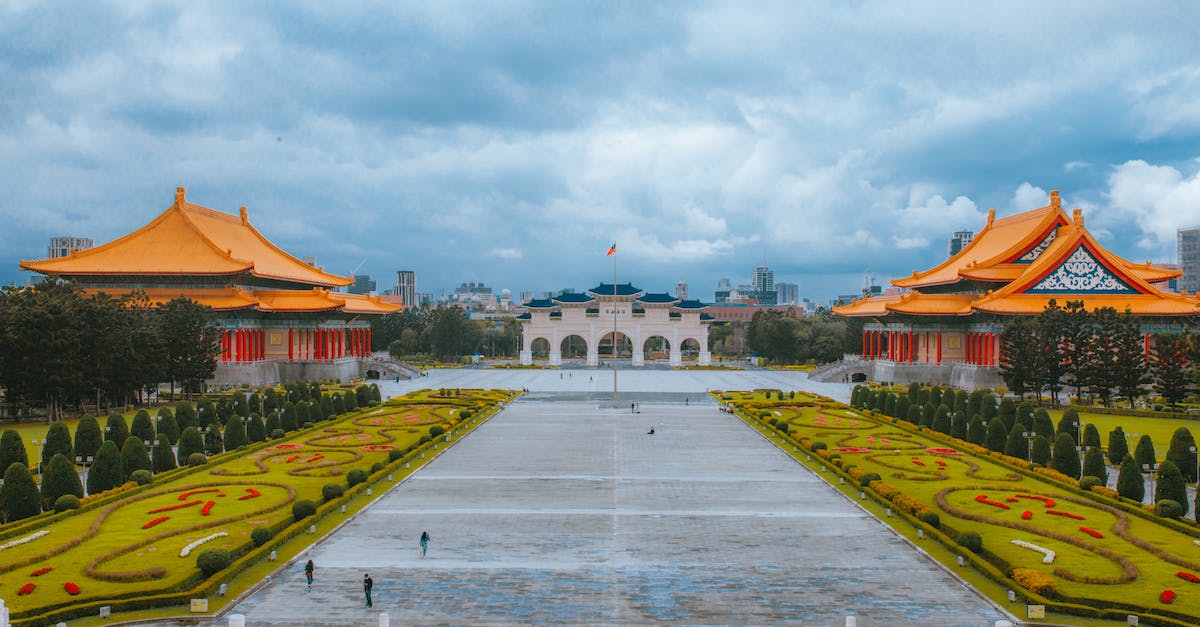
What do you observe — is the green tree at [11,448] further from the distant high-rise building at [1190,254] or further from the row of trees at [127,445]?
the distant high-rise building at [1190,254]

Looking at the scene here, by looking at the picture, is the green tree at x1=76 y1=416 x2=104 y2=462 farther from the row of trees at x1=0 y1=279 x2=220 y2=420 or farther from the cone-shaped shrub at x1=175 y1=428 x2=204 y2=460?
the row of trees at x1=0 y1=279 x2=220 y2=420

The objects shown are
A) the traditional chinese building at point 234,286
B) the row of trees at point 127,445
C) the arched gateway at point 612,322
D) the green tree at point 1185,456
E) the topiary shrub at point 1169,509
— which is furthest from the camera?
the arched gateway at point 612,322

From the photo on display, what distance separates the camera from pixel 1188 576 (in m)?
18.8

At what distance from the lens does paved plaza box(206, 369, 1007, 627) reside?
17.5 metres

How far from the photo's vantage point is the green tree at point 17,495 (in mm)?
23453

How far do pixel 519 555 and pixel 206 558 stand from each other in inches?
251

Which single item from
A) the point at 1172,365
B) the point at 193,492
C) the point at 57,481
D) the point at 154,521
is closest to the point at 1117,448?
the point at 1172,365

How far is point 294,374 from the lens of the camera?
7331cm

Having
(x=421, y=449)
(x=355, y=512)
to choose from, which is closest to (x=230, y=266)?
(x=421, y=449)

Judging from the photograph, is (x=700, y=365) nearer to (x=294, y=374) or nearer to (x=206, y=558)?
(x=294, y=374)

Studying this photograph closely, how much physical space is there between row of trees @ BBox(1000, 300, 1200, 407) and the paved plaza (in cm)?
2103

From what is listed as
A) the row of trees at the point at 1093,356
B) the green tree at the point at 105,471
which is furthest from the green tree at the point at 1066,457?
the green tree at the point at 105,471

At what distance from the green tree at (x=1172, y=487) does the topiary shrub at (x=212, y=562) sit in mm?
22126

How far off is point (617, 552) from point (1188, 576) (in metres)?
11.3
